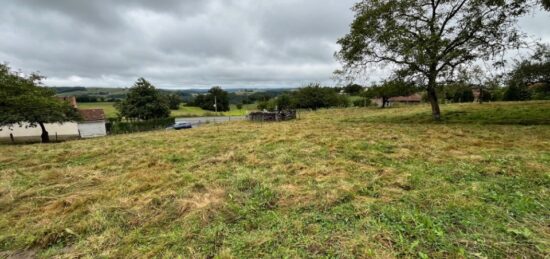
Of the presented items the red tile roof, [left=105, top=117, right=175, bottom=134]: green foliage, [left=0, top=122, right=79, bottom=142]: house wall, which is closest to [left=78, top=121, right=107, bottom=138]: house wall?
the red tile roof

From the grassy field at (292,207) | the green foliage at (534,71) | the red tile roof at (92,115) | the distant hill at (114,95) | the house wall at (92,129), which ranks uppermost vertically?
the distant hill at (114,95)

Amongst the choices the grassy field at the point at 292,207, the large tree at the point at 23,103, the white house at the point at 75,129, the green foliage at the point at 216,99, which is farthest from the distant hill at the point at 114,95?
the grassy field at the point at 292,207

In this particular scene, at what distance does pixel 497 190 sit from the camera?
3.59 meters

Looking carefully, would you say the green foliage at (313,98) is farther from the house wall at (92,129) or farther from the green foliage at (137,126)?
the house wall at (92,129)

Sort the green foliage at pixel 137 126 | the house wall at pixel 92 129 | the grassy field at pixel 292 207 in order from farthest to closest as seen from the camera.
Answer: the house wall at pixel 92 129 → the green foliage at pixel 137 126 → the grassy field at pixel 292 207

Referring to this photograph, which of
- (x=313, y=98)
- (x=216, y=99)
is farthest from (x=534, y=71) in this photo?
(x=216, y=99)

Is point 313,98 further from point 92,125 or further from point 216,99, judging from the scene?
point 216,99

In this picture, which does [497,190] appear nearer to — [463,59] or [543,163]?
[543,163]

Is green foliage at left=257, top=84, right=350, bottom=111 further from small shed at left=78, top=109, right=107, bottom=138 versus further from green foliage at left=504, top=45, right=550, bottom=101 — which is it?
green foliage at left=504, top=45, right=550, bottom=101

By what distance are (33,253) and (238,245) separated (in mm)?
2220

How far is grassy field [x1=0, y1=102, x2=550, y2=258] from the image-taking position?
2.50 m

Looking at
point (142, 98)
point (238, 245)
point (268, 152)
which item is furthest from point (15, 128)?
point (238, 245)

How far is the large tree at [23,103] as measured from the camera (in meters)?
17.5

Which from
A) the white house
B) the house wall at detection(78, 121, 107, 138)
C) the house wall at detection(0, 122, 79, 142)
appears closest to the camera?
the house wall at detection(0, 122, 79, 142)
